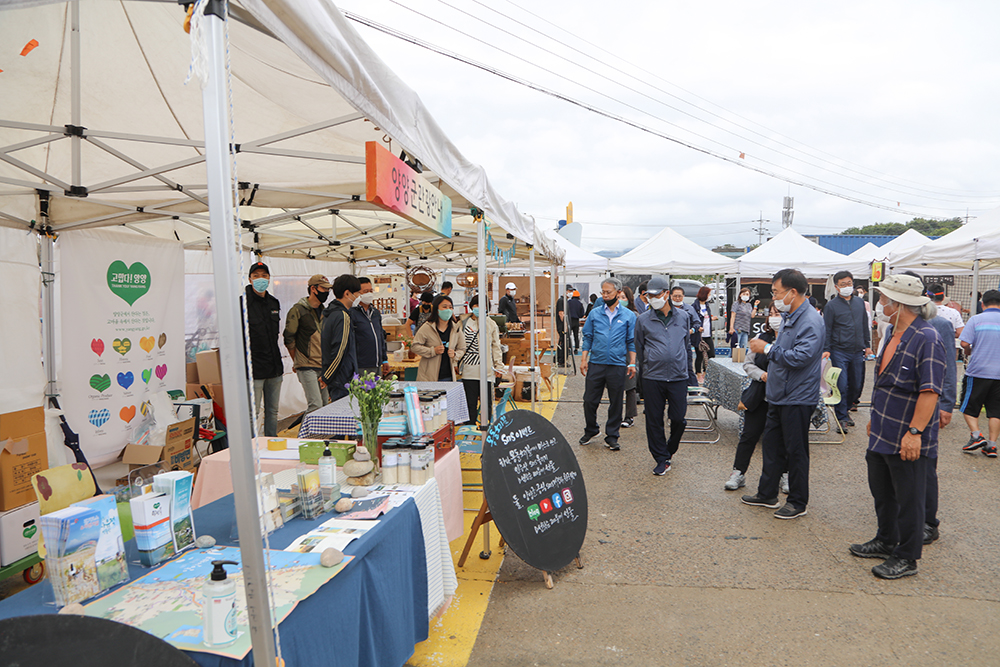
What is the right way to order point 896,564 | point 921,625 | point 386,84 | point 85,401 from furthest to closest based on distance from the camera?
point 85,401, point 896,564, point 921,625, point 386,84

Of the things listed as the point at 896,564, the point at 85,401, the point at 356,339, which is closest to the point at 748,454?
the point at 896,564

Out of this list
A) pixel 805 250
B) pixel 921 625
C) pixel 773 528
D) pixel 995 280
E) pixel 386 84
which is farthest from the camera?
pixel 995 280

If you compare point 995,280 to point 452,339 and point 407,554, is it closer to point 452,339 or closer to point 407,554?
point 452,339

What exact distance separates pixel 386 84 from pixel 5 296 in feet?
10.7

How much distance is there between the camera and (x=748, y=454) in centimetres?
512

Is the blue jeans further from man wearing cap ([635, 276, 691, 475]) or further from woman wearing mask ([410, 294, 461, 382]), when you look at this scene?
man wearing cap ([635, 276, 691, 475])

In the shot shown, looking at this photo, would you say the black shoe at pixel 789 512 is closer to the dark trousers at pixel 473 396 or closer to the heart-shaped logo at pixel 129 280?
the dark trousers at pixel 473 396

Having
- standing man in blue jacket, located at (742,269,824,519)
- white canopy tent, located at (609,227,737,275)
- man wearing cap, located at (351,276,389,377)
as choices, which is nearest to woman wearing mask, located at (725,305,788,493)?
standing man in blue jacket, located at (742,269,824,519)

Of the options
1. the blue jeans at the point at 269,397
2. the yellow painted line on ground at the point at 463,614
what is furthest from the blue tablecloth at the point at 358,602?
the blue jeans at the point at 269,397

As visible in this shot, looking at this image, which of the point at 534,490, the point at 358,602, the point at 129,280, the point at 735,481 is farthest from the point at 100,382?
the point at 735,481

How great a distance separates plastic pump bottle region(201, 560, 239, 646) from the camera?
1.61m

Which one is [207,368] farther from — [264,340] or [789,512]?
[789,512]

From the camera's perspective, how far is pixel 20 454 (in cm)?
374

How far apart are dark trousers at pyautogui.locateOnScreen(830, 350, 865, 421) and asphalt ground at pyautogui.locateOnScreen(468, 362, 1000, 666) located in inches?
87.3
